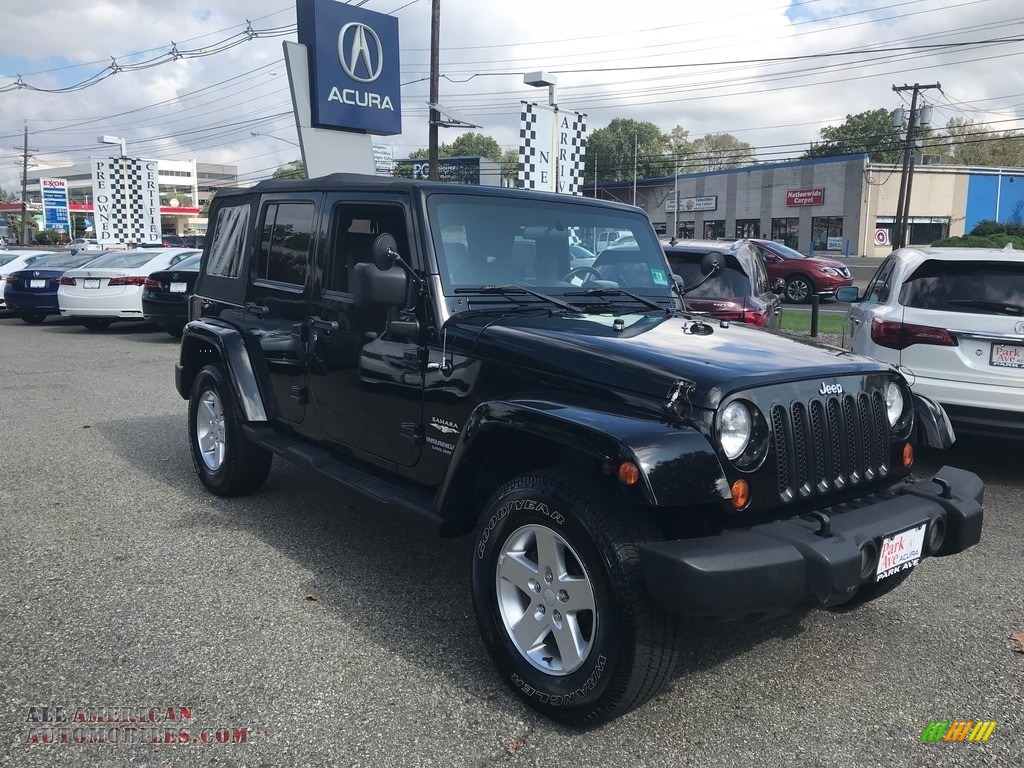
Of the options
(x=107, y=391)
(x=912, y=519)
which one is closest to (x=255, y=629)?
(x=912, y=519)

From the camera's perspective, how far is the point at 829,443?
317 centimetres

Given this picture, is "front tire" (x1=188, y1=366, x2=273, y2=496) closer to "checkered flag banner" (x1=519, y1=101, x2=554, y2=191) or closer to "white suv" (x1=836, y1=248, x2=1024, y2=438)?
"white suv" (x1=836, y1=248, x2=1024, y2=438)

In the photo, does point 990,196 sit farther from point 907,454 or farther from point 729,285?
point 907,454

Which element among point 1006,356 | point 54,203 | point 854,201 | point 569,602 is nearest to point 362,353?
point 569,602

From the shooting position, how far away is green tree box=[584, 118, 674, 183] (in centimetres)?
9525

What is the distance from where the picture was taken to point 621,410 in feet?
9.98

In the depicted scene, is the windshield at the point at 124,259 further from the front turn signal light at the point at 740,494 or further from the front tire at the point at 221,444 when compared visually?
the front turn signal light at the point at 740,494

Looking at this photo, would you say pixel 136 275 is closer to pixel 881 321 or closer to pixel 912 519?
pixel 881 321

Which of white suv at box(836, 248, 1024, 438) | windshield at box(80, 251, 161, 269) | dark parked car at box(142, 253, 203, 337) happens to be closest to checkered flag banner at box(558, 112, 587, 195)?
dark parked car at box(142, 253, 203, 337)

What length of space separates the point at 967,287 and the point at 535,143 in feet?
37.5

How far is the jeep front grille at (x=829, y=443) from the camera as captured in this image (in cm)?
302

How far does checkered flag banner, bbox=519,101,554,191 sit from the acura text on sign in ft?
132

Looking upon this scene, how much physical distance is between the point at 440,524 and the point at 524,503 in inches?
24.7

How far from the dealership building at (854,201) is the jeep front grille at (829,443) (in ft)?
152
